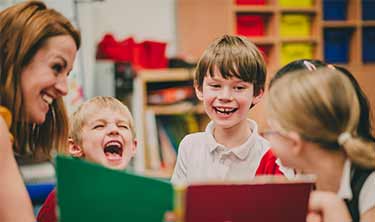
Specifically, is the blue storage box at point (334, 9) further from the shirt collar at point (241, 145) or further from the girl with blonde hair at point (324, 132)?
the girl with blonde hair at point (324, 132)

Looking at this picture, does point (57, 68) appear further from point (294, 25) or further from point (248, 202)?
point (294, 25)

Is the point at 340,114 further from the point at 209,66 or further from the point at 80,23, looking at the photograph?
the point at 80,23

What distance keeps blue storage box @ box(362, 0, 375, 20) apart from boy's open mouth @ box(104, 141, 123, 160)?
370cm

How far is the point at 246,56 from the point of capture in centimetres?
173

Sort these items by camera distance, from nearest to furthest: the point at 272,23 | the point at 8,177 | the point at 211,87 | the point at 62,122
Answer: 1. the point at 8,177
2. the point at 62,122
3. the point at 211,87
4. the point at 272,23

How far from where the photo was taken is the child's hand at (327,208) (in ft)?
3.92

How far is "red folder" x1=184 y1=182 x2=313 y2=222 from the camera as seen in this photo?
109 cm

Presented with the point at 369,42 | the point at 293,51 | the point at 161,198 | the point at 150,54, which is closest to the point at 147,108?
the point at 150,54

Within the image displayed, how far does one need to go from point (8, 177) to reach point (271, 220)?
19.8 inches

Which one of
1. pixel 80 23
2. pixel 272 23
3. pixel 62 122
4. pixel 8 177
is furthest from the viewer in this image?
pixel 272 23

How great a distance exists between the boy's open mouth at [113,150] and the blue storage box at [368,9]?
370cm

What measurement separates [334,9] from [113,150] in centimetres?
354

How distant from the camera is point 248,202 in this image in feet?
3.76

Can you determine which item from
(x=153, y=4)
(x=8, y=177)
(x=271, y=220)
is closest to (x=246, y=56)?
(x=271, y=220)
